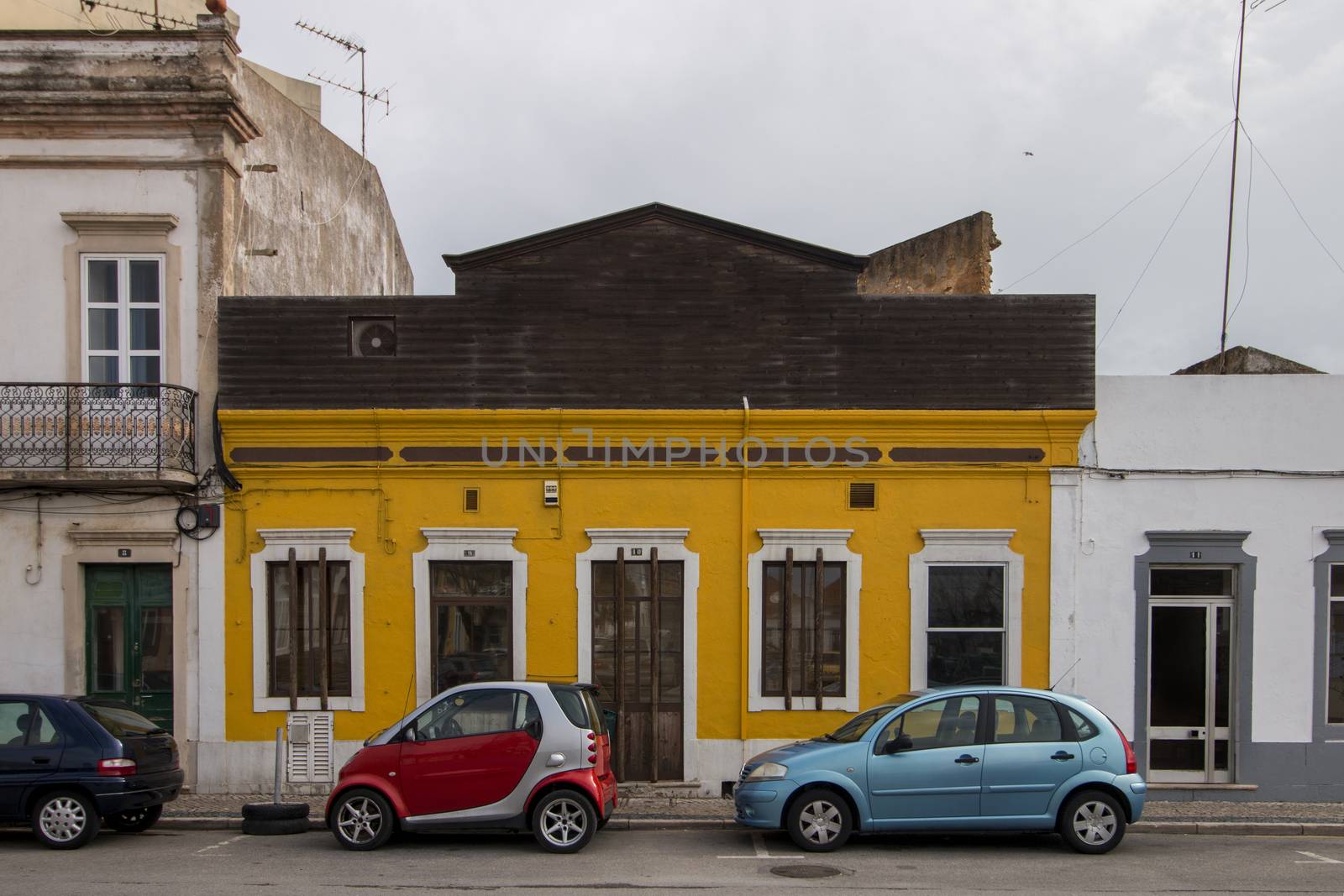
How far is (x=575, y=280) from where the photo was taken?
1413cm

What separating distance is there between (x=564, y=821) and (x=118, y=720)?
4.40m

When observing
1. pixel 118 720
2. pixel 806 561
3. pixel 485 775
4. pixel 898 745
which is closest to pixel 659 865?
pixel 485 775

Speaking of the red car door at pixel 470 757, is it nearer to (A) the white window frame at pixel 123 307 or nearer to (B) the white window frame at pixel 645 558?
(B) the white window frame at pixel 645 558

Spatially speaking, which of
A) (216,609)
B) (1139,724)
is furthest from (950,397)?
(216,609)

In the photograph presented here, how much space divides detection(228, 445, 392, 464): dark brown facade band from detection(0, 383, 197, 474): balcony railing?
667 mm

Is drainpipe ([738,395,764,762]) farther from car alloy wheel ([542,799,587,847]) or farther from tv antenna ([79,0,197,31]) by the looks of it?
tv antenna ([79,0,197,31])

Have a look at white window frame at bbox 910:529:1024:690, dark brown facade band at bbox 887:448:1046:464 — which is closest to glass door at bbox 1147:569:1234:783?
white window frame at bbox 910:529:1024:690

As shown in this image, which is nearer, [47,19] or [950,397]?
[950,397]

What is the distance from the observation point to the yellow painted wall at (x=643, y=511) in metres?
13.9

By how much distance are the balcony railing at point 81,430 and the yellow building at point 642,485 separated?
2.17ft

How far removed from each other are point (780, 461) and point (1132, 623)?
14.5 ft

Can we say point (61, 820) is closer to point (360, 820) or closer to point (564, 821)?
point (360, 820)

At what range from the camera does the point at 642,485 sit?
1409 centimetres

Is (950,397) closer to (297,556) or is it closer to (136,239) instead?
(297,556)
